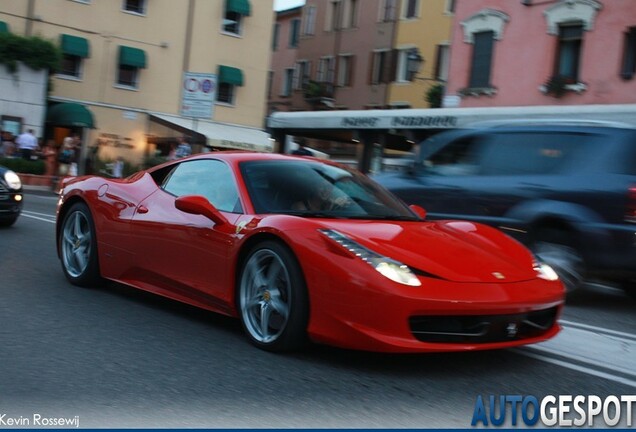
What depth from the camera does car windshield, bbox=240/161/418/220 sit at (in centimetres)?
524

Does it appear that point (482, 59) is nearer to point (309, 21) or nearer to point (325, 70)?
point (325, 70)

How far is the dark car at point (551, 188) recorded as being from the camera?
7254mm

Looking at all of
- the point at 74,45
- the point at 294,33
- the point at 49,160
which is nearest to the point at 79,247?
the point at 49,160

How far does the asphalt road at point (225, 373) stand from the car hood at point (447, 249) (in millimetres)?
534

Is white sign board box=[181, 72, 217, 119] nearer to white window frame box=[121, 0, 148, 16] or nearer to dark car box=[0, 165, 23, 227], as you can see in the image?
dark car box=[0, 165, 23, 227]

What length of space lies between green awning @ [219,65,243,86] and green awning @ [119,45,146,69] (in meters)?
3.62

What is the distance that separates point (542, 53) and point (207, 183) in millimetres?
18145

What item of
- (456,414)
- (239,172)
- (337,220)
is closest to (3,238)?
(239,172)

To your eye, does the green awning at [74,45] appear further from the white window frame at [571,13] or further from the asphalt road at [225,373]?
the asphalt road at [225,373]

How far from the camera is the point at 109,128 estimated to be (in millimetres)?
31578

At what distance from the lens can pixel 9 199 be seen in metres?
10.5

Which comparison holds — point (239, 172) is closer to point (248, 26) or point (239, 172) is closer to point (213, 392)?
point (213, 392)

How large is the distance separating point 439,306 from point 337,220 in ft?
3.16

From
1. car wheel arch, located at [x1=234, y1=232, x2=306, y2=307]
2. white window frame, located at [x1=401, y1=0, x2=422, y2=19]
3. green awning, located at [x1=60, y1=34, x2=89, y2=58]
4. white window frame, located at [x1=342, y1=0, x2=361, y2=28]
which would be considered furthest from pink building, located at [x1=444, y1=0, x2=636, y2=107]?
car wheel arch, located at [x1=234, y1=232, x2=306, y2=307]
